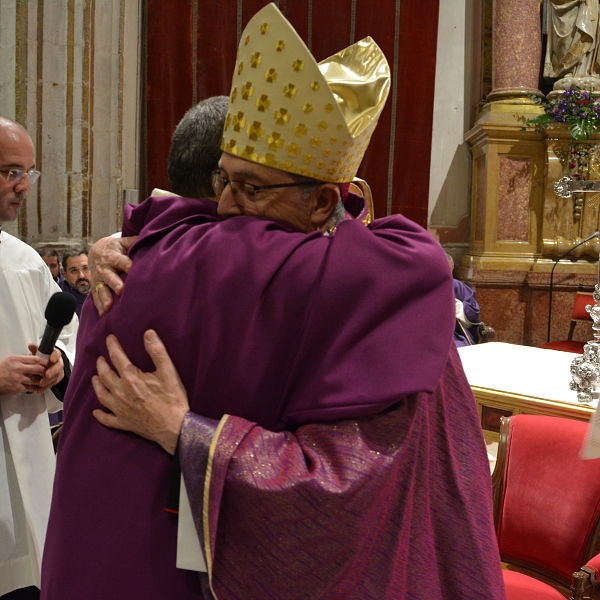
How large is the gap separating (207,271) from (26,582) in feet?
5.73

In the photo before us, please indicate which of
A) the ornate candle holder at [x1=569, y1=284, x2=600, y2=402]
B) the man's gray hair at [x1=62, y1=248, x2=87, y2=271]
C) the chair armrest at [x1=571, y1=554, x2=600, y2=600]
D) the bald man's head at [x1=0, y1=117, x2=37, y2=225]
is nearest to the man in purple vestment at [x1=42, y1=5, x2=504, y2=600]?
the chair armrest at [x1=571, y1=554, x2=600, y2=600]

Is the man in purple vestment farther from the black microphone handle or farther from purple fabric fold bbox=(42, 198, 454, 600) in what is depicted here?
the black microphone handle

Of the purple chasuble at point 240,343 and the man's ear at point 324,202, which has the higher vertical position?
the man's ear at point 324,202

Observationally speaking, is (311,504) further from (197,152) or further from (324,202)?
(197,152)

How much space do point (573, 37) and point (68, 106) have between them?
4.52 m

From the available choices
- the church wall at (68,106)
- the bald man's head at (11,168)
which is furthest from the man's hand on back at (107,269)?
the church wall at (68,106)

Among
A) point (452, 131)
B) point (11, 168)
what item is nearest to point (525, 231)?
point (452, 131)

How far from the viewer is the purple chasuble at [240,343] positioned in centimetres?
98

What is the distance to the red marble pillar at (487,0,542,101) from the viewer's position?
21.2 ft

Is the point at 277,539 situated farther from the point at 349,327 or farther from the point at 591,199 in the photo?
the point at 591,199

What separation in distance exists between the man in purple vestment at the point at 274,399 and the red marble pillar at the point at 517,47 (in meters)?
5.89

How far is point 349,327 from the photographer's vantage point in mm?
981

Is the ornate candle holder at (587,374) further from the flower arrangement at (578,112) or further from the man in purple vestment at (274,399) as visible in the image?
the flower arrangement at (578,112)

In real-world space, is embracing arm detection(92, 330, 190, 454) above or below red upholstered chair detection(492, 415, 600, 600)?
above
